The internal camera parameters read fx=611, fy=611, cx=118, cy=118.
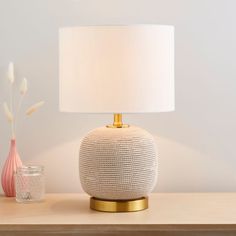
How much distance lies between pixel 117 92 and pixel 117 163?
8.1 inches

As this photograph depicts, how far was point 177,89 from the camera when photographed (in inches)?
80.4

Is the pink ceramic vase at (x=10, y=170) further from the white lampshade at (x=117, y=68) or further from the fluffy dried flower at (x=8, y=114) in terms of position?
the white lampshade at (x=117, y=68)

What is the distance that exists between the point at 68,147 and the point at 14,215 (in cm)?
41

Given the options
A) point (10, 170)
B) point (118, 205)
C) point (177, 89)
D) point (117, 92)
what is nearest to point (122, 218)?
point (118, 205)

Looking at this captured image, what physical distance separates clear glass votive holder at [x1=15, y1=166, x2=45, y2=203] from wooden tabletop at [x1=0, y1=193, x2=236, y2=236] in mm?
26

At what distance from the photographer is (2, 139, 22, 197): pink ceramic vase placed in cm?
194

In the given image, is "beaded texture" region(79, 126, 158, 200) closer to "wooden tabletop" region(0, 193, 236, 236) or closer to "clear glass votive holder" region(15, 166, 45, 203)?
"wooden tabletop" region(0, 193, 236, 236)

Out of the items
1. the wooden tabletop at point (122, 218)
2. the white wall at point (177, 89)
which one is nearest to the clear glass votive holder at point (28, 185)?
the wooden tabletop at point (122, 218)

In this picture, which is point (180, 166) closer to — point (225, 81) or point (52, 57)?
point (225, 81)

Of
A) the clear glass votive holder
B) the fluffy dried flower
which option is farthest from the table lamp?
the fluffy dried flower

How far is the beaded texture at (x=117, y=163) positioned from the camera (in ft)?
5.61

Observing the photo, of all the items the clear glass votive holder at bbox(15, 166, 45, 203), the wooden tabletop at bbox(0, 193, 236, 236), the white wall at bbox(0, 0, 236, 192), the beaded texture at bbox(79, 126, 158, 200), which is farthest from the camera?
the white wall at bbox(0, 0, 236, 192)

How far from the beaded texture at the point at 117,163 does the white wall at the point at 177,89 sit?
0.31 metres

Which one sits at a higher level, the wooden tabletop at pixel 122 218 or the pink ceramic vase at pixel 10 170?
the pink ceramic vase at pixel 10 170
